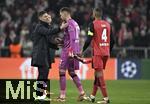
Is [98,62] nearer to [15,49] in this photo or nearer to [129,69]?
[129,69]

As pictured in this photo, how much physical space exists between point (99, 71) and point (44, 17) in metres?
2.11

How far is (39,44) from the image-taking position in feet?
60.0

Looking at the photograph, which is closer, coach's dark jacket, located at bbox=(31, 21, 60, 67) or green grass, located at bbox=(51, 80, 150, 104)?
coach's dark jacket, located at bbox=(31, 21, 60, 67)

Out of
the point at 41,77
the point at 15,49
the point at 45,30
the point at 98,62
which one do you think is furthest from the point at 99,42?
the point at 15,49

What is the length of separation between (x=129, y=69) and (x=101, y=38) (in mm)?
13166

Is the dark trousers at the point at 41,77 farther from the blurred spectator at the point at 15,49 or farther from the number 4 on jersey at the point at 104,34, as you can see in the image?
the blurred spectator at the point at 15,49

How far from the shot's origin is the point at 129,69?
102ft

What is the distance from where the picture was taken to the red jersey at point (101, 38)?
18188 mm

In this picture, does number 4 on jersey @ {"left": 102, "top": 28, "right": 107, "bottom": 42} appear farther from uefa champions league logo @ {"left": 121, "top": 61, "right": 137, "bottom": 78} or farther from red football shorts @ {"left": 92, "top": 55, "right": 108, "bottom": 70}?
uefa champions league logo @ {"left": 121, "top": 61, "right": 137, "bottom": 78}

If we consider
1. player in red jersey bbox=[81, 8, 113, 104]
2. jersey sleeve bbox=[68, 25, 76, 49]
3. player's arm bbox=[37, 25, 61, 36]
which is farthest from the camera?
jersey sleeve bbox=[68, 25, 76, 49]

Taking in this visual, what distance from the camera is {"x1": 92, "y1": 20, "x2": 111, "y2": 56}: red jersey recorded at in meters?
18.2

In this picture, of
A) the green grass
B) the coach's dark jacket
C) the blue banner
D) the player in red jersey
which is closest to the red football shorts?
the player in red jersey

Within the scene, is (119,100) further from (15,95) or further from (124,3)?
(124,3)

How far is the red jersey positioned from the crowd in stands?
13043mm
